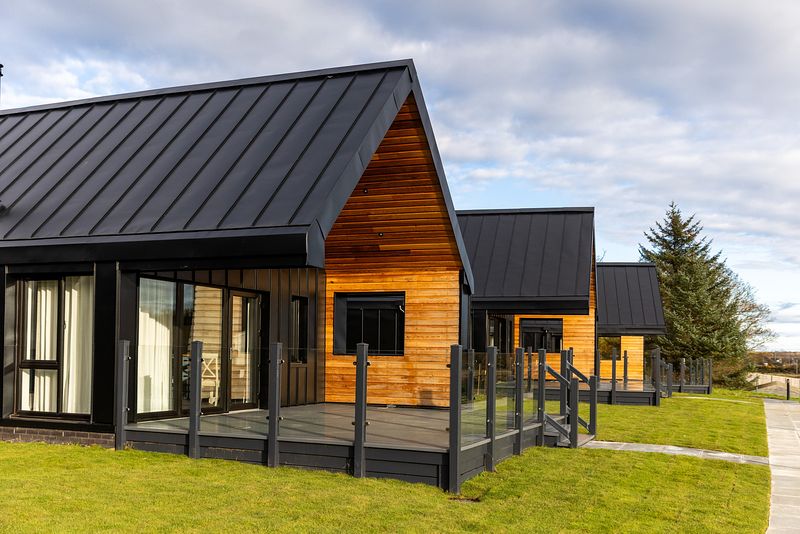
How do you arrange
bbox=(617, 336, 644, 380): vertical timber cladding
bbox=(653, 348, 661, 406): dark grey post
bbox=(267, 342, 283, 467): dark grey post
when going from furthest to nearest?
bbox=(617, 336, 644, 380): vertical timber cladding < bbox=(653, 348, 661, 406): dark grey post < bbox=(267, 342, 283, 467): dark grey post

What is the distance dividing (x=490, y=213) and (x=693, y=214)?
27.8m

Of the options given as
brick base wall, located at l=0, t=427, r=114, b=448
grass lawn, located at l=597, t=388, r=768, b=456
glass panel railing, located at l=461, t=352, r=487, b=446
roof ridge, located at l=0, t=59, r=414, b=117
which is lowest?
grass lawn, located at l=597, t=388, r=768, b=456

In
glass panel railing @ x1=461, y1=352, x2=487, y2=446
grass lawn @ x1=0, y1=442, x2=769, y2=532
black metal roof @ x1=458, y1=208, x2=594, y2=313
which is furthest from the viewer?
black metal roof @ x1=458, y1=208, x2=594, y2=313

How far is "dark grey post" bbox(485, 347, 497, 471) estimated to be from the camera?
10148mm

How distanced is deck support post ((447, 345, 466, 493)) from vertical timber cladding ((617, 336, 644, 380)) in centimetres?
1490

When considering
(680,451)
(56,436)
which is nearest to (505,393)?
(680,451)

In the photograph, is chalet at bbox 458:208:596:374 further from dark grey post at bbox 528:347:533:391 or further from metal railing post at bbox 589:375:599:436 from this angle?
dark grey post at bbox 528:347:533:391

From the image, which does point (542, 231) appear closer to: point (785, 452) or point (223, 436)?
point (785, 452)

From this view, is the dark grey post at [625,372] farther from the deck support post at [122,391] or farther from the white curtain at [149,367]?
the deck support post at [122,391]

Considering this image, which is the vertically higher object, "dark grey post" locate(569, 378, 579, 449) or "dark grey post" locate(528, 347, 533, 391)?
"dark grey post" locate(528, 347, 533, 391)

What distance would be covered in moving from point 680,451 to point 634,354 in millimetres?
14297

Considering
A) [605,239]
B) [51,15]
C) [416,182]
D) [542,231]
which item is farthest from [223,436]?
[605,239]

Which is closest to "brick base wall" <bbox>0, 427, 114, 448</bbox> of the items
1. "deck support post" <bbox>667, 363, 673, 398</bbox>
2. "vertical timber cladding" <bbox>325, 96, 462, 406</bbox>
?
"vertical timber cladding" <bbox>325, 96, 462, 406</bbox>

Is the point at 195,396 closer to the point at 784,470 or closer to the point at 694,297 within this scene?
the point at 784,470
